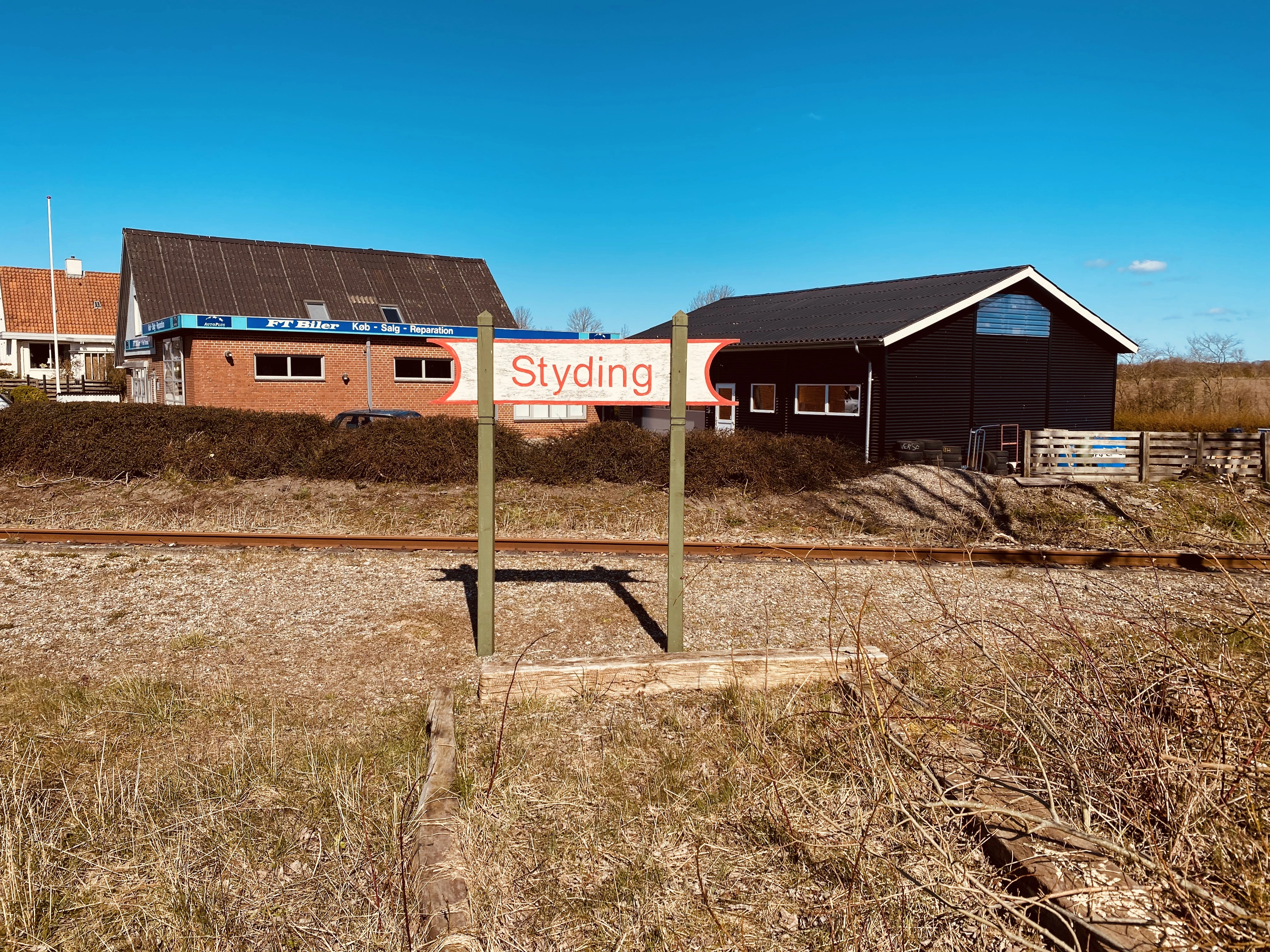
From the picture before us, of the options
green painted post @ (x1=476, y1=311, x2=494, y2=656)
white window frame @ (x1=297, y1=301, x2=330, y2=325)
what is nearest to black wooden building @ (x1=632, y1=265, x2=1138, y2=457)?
white window frame @ (x1=297, y1=301, x2=330, y2=325)

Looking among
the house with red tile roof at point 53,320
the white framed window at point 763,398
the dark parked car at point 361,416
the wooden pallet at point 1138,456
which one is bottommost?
the wooden pallet at point 1138,456

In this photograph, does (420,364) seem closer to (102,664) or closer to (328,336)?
(328,336)

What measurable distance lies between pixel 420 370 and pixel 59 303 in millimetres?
37036

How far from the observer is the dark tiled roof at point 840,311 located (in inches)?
866

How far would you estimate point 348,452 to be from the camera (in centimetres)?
1477

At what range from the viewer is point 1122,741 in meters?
3.43

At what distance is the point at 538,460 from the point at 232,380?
15784 millimetres

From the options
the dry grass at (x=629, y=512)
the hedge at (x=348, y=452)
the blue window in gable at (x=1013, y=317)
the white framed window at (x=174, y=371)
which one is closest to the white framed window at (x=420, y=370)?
the white framed window at (x=174, y=371)

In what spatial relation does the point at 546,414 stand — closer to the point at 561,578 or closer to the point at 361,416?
the point at 361,416

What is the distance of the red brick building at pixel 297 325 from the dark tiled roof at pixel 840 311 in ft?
21.1

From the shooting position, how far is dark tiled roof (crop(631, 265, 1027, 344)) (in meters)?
22.0

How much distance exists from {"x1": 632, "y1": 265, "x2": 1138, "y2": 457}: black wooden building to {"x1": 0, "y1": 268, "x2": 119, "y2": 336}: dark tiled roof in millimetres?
44995

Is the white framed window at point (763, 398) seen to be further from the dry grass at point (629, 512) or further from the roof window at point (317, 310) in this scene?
the roof window at point (317, 310)

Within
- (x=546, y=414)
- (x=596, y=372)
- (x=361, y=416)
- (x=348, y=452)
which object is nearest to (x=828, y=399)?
(x=546, y=414)
